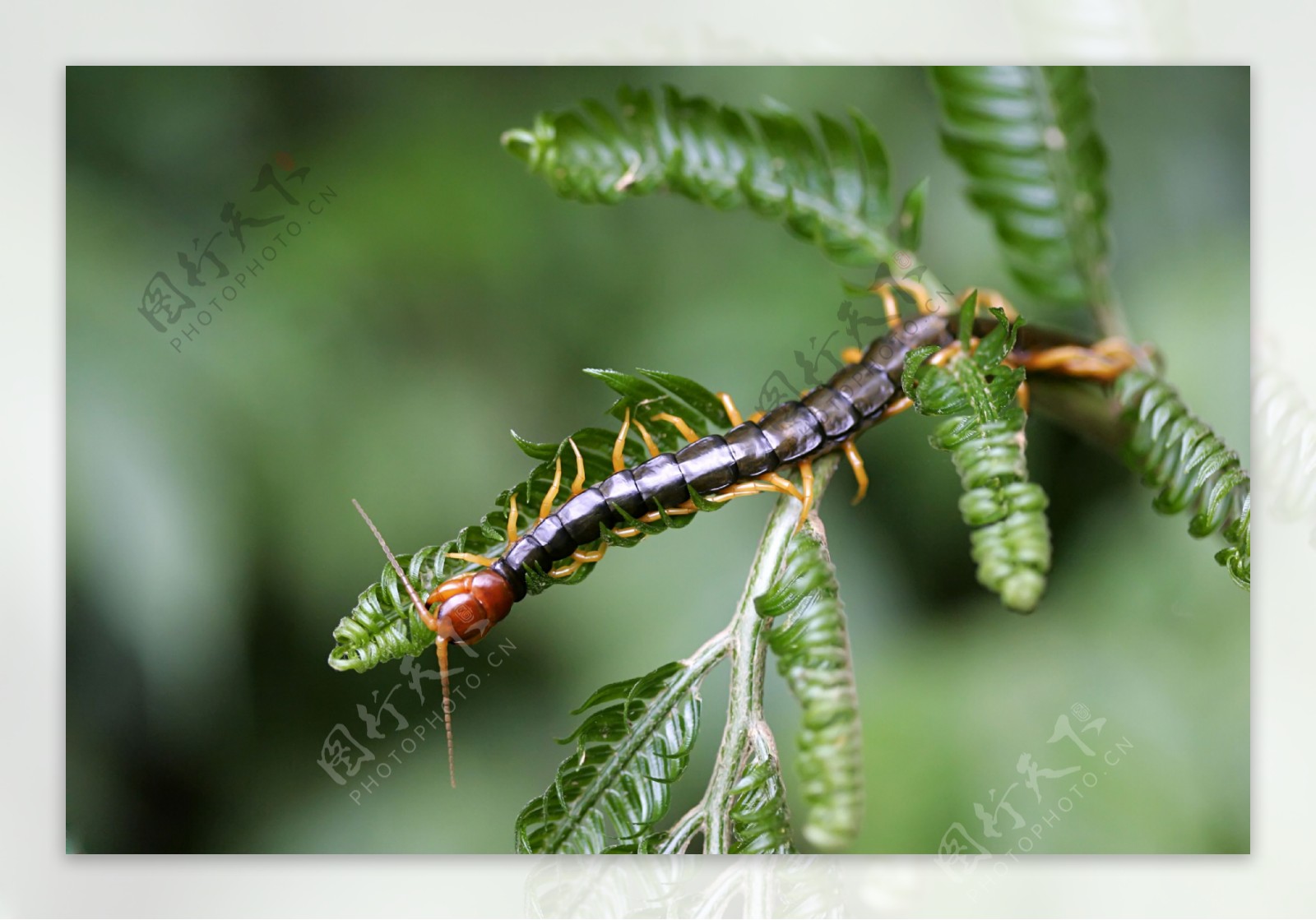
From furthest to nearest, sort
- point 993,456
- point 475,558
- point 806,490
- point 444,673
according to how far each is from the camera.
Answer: point 444,673 → point 475,558 → point 806,490 → point 993,456

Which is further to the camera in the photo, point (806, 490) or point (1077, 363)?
point (1077, 363)

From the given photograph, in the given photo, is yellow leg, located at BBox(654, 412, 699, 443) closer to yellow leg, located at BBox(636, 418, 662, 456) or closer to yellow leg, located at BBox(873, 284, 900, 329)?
yellow leg, located at BBox(636, 418, 662, 456)

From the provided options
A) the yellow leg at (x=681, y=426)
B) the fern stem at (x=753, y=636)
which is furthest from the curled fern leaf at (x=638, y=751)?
the yellow leg at (x=681, y=426)

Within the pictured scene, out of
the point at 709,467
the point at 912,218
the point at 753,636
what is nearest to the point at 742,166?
the point at 912,218

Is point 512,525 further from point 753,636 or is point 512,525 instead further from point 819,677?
point 819,677

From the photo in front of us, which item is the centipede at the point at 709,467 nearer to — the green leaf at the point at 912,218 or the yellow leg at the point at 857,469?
the yellow leg at the point at 857,469

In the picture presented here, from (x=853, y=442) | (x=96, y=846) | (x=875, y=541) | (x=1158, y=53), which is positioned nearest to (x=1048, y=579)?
(x=875, y=541)

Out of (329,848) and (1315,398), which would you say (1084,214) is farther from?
(329,848)
